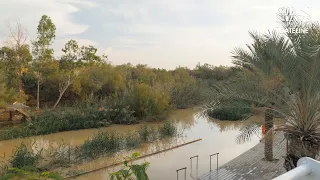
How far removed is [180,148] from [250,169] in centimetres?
327

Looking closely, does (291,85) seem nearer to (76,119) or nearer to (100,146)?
(100,146)

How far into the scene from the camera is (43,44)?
17844 mm

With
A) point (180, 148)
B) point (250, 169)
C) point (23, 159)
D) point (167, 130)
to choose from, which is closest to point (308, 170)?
point (250, 169)

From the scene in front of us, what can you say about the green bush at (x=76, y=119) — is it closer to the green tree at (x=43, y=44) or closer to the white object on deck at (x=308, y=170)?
the green tree at (x=43, y=44)

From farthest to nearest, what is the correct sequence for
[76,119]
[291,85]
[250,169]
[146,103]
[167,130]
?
[146,103]
[76,119]
[167,130]
[250,169]
[291,85]

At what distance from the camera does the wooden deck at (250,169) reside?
7241mm

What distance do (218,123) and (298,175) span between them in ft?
48.6

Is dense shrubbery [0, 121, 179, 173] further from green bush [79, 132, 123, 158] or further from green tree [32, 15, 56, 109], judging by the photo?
green tree [32, 15, 56, 109]

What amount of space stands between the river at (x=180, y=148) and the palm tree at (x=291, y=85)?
954mm

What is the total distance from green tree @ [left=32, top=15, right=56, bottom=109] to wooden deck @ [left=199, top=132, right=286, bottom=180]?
12862 millimetres

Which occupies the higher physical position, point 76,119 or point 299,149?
point 299,149

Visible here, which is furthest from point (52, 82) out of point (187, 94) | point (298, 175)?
point (298, 175)

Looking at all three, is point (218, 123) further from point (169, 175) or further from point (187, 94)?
point (169, 175)

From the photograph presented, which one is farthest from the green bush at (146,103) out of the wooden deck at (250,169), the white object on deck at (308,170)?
the white object on deck at (308,170)
